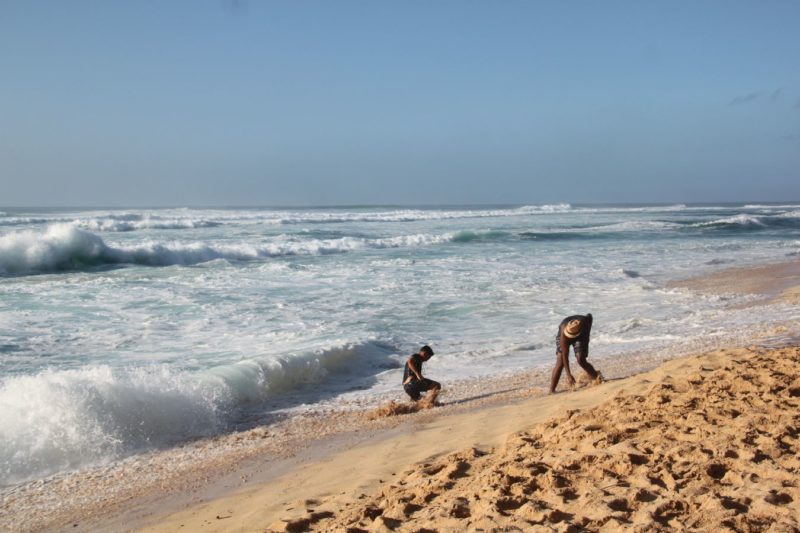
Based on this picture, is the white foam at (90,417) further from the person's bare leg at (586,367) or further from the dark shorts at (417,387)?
the person's bare leg at (586,367)

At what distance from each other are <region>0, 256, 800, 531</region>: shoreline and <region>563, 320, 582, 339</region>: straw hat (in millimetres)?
622

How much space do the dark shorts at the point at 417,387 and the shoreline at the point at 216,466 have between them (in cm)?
26

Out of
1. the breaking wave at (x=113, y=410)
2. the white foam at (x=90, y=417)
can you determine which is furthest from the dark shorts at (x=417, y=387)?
the white foam at (x=90, y=417)

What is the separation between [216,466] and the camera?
569 cm

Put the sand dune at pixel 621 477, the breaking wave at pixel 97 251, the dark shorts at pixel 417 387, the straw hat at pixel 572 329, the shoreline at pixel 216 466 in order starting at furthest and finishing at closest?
the breaking wave at pixel 97 251 < the straw hat at pixel 572 329 < the dark shorts at pixel 417 387 < the shoreline at pixel 216 466 < the sand dune at pixel 621 477

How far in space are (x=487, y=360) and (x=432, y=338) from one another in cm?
Result: 162

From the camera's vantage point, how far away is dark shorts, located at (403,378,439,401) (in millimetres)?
7418

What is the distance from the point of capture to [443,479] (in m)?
4.33

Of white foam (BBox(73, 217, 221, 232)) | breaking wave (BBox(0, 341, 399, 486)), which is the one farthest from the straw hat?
white foam (BBox(73, 217, 221, 232))

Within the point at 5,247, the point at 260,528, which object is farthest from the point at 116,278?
the point at 260,528

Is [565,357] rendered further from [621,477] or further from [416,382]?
[621,477]

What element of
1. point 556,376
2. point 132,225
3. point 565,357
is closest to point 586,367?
point 565,357

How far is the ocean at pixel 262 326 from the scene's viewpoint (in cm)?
682

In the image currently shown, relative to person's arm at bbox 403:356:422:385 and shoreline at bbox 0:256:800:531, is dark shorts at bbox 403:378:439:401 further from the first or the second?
shoreline at bbox 0:256:800:531
